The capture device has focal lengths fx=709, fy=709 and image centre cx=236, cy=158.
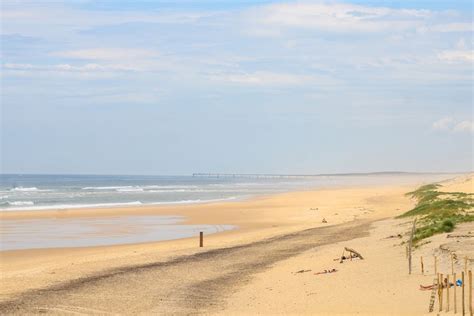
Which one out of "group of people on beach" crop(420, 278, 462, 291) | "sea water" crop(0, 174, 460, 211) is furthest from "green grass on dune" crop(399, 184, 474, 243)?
"sea water" crop(0, 174, 460, 211)

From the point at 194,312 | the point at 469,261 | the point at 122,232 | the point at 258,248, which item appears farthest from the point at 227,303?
the point at 122,232

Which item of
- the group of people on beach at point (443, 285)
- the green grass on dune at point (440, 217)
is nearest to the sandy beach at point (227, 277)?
the group of people on beach at point (443, 285)

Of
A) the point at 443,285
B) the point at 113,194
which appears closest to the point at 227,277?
the point at 443,285

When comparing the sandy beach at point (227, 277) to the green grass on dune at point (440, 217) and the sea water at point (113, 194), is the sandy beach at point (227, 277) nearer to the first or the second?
the green grass on dune at point (440, 217)

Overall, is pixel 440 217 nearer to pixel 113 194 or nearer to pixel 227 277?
pixel 227 277

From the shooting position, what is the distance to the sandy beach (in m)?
16.1

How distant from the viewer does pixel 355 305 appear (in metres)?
15.2

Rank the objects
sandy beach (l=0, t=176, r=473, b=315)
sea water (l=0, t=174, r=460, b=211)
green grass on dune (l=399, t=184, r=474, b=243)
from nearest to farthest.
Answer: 1. sandy beach (l=0, t=176, r=473, b=315)
2. green grass on dune (l=399, t=184, r=474, b=243)
3. sea water (l=0, t=174, r=460, b=211)

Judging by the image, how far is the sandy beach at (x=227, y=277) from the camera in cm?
1614

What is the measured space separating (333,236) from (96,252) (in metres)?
10.5

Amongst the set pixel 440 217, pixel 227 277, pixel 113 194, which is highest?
pixel 440 217

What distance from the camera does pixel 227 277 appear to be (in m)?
21.0

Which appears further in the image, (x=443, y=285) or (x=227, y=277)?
(x=227, y=277)

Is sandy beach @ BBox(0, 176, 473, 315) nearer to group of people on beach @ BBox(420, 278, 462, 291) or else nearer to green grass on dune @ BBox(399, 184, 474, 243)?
group of people on beach @ BBox(420, 278, 462, 291)
